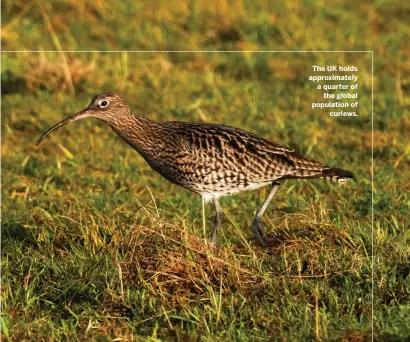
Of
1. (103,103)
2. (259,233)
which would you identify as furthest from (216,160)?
(103,103)

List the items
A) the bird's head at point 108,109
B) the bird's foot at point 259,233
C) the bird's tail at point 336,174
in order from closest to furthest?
the bird's foot at point 259,233 → the bird's tail at point 336,174 → the bird's head at point 108,109

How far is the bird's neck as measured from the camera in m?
9.01

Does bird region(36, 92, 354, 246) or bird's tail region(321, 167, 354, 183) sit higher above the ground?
bird region(36, 92, 354, 246)

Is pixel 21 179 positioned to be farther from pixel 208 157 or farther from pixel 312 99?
pixel 312 99

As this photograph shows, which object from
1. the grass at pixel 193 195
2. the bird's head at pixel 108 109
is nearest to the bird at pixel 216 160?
the bird's head at pixel 108 109

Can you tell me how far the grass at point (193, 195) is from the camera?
7359 millimetres

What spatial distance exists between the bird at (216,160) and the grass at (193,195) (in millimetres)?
268

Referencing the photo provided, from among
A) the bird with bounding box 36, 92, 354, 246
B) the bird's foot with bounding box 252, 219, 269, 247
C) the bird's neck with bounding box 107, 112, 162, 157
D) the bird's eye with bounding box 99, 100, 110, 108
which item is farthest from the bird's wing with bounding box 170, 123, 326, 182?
the bird's eye with bounding box 99, 100, 110, 108

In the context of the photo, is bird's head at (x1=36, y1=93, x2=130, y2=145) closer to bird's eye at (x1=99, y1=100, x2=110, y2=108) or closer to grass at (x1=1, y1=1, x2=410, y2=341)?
bird's eye at (x1=99, y1=100, x2=110, y2=108)

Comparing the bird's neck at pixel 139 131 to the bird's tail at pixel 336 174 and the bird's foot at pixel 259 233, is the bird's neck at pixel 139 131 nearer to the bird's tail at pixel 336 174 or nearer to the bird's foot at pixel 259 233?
the bird's foot at pixel 259 233

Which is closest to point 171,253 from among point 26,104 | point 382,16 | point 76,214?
point 76,214

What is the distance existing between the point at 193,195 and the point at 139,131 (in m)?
1.34

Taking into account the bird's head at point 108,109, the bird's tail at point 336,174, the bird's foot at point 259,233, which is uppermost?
the bird's head at point 108,109

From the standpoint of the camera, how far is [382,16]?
14891mm
